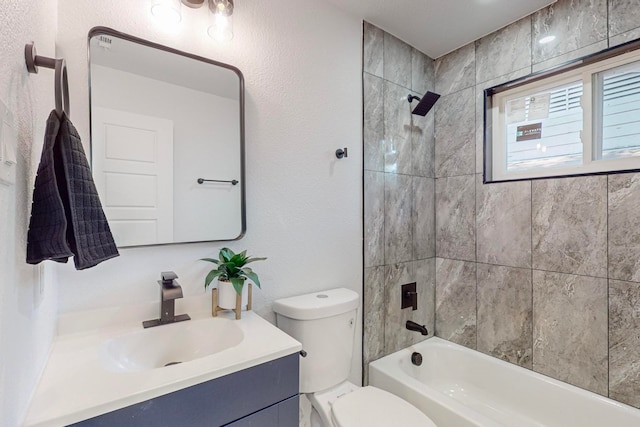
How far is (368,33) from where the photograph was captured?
1.93 metres

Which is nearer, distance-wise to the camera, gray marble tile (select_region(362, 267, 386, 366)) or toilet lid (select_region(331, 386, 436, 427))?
toilet lid (select_region(331, 386, 436, 427))

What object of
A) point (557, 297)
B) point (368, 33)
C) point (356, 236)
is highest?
point (368, 33)

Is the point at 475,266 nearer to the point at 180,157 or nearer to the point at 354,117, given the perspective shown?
the point at 354,117

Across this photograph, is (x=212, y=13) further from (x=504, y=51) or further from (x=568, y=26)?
(x=568, y=26)

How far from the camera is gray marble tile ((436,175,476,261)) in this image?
7.06 feet

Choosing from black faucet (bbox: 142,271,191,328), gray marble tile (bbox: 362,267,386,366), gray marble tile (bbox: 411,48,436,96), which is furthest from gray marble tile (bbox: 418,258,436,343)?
black faucet (bbox: 142,271,191,328)

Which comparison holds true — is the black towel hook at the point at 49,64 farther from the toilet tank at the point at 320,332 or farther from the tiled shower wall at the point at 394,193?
the tiled shower wall at the point at 394,193

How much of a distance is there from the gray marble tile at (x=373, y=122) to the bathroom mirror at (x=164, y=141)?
0.82 m

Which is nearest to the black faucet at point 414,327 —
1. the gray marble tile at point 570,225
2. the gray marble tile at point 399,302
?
the gray marble tile at point 399,302

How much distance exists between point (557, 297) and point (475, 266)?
478 millimetres

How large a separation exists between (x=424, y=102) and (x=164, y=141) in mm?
1648

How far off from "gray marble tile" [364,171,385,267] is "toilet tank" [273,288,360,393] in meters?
0.45

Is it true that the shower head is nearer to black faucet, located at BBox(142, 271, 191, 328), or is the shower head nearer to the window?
the window

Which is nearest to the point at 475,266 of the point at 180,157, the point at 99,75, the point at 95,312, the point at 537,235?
the point at 537,235
